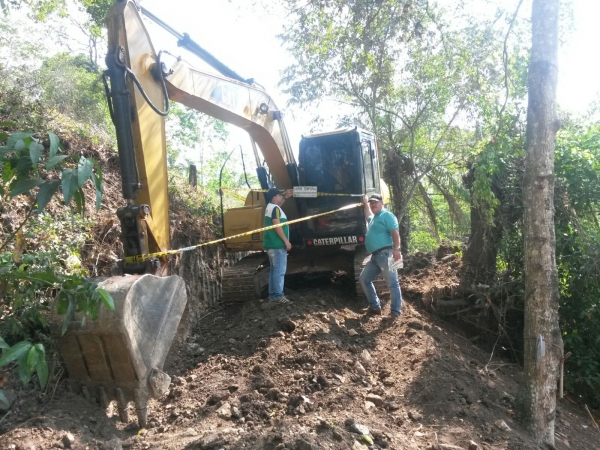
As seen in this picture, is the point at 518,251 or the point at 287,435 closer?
the point at 287,435

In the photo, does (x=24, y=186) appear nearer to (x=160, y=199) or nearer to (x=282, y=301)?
(x=160, y=199)

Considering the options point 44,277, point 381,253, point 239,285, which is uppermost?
point 44,277

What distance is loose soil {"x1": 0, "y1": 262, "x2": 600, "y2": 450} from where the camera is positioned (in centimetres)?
366

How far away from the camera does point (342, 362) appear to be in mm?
5117

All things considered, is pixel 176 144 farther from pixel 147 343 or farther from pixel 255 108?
pixel 147 343

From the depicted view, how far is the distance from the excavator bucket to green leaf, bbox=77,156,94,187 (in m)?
1.87

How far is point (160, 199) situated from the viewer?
190 inches

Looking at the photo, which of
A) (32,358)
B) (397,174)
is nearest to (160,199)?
(32,358)

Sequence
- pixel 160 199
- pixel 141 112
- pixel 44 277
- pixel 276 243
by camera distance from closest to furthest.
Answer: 1. pixel 44 277
2. pixel 141 112
3. pixel 160 199
4. pixel 276 243

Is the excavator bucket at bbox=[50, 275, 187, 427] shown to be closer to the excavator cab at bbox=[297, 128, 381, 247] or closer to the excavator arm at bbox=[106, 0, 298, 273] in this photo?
the excavator arm at bbox=[106, 0, 298, 273]

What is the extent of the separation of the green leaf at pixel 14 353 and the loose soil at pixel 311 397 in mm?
1676

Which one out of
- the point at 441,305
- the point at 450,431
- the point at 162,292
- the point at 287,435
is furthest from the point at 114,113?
the point at 441,305

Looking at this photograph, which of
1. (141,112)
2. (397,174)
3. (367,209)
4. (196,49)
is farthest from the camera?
(397,174)

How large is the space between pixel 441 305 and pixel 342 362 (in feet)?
10.7
